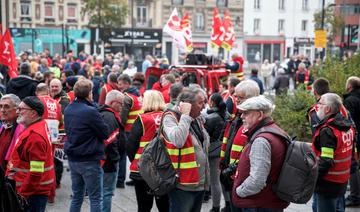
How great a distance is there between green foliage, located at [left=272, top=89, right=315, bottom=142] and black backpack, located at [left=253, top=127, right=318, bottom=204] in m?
Answer: 6.81

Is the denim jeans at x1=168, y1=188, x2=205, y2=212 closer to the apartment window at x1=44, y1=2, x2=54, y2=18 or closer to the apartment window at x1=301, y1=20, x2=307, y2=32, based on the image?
the apartment window at x1=44, y1=2, x2=54, y2=18

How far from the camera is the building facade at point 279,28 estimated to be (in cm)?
5903

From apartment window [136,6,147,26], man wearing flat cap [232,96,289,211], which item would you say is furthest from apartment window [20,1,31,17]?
man wearing flat cap [232,96,289,211]

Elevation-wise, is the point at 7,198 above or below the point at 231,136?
below

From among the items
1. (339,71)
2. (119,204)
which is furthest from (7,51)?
(339,71)

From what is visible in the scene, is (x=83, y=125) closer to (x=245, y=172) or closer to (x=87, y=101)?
(x=87, y=101)

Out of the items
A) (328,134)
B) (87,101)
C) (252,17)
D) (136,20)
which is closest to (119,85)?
(87,101)

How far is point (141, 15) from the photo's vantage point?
55.8 m

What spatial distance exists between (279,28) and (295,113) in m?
50.0

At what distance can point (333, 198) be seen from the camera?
6.28 meters

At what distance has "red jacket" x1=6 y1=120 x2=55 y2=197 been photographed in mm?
5617

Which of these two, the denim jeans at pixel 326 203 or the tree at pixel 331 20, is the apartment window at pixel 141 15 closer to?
the tree at pixel 331 20

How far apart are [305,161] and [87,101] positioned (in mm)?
2955

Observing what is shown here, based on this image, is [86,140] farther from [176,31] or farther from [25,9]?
[25,9]
